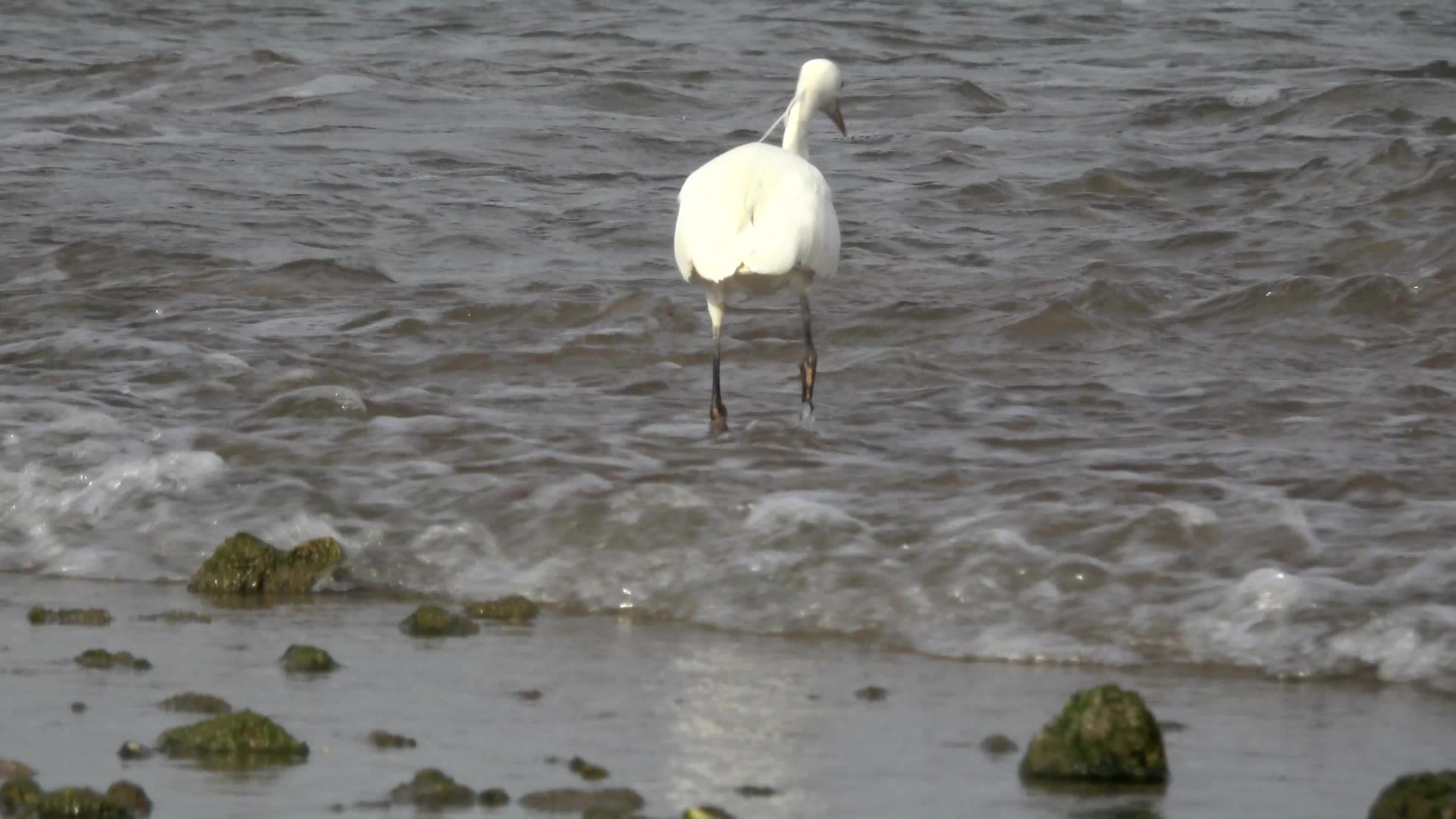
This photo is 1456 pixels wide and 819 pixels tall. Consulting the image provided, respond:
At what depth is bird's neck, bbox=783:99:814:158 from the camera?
8055mm

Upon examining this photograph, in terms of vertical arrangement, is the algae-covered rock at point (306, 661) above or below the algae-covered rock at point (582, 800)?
above

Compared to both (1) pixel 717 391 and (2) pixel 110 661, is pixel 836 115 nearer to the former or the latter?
(1) pixel 717 391

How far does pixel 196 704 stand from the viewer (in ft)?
13.4

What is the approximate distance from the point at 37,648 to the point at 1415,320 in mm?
5792

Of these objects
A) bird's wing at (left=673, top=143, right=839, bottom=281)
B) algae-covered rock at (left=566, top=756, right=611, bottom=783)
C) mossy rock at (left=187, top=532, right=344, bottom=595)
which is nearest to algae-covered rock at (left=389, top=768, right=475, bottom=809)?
algae-covered rock at (left=566, top=756, right=611, bottom=783)

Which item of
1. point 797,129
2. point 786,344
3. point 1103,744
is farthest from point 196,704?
point 786,344

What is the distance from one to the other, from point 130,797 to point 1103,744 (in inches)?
63.6

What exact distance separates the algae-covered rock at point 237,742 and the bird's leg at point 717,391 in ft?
10.4

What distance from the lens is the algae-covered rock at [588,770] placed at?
11.8 feet

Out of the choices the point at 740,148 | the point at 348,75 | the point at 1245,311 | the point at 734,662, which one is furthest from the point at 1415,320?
the point at 348,75

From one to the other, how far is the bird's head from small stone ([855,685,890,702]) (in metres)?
4.20

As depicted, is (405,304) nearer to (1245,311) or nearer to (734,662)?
(1245,311)

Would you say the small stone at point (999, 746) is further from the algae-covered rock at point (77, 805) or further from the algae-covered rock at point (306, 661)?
the algae-covered rock at point (77, 805)

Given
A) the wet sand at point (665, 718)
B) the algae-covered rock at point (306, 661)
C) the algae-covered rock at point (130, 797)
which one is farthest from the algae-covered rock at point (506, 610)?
the algae-covered rock at point (130, 797)
